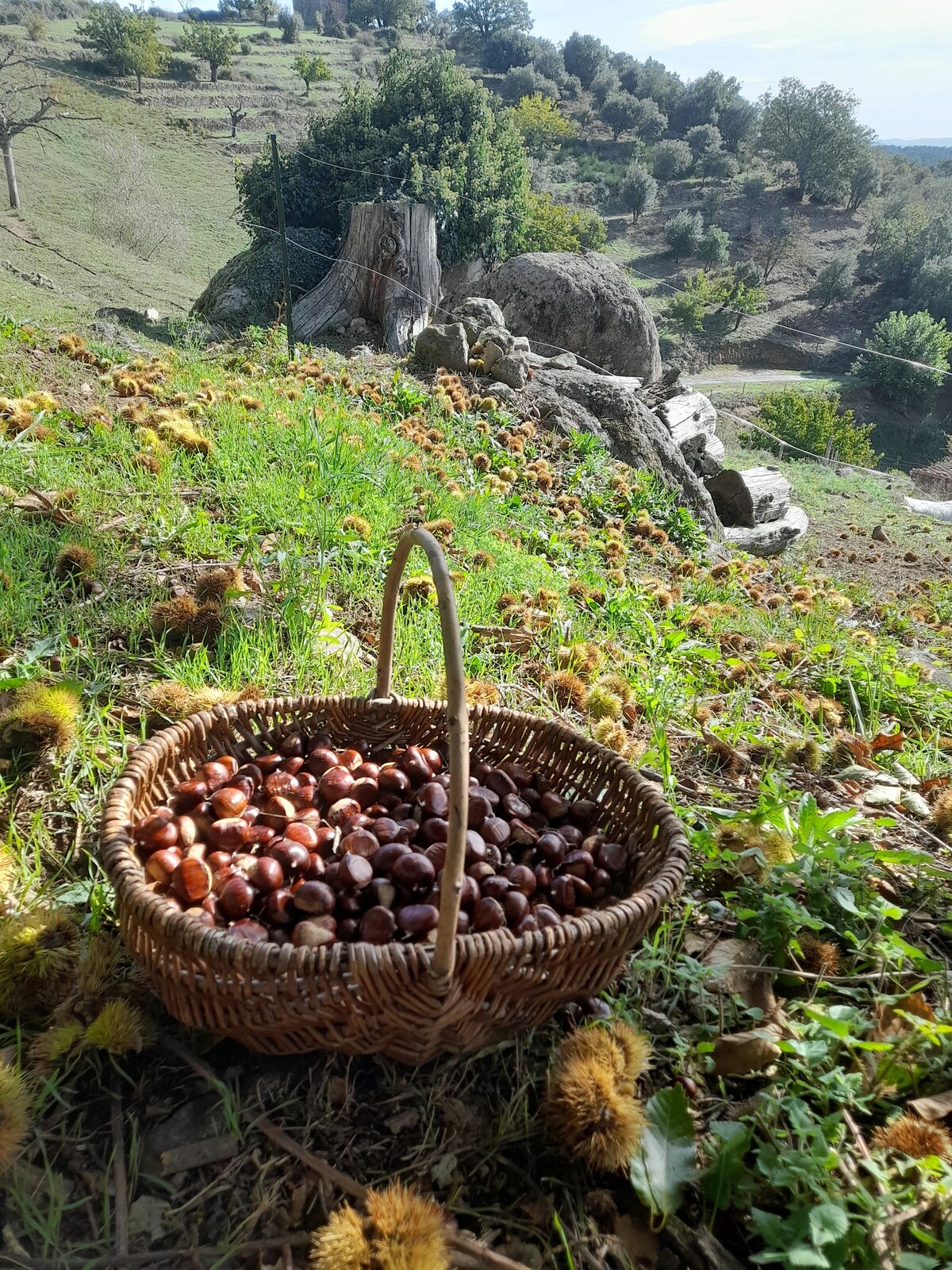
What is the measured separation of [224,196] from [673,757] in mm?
16600

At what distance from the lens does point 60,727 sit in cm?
178

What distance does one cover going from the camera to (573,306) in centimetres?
915

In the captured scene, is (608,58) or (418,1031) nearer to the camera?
(418,1031)

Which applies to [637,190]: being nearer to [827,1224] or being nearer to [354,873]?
[354,873]

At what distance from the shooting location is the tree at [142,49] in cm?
1898

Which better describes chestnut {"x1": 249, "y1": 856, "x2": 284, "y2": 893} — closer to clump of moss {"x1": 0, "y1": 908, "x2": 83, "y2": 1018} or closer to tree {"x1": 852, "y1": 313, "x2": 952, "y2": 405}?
clump of moss {"x1": 0, "y1": 908, "x2": 83, "y2": 1018}

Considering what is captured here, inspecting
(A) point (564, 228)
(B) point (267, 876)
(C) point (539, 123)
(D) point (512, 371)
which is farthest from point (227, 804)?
(C) point (539, 123)

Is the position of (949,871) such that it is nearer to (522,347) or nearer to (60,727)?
(60,727)

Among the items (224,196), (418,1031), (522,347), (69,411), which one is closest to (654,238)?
(224,196)

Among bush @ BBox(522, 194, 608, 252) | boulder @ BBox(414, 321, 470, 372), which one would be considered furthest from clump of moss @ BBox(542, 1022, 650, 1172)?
bush @ BBox(522, 194, 608, 252)

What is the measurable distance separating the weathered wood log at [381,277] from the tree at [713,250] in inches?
1301

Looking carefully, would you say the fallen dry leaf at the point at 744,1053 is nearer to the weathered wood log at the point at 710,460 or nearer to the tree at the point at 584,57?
the weathered wood log at the point at 710,460

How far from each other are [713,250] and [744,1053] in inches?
1617

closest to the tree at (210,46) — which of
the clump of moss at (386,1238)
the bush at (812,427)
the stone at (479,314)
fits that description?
the bush at (812,427)
